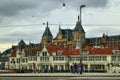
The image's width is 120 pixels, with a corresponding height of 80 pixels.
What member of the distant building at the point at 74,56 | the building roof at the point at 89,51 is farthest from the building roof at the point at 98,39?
the building roof at the point at 89,51

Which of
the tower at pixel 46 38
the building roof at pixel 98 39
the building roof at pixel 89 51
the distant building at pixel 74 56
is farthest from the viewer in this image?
the tower at pixel 46 38

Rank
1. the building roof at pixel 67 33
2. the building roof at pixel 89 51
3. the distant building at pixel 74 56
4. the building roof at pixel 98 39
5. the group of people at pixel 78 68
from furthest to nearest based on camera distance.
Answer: the building roof at pixel 67 33 → the building roof at pixel 98 39 → the building roof at pixel 89 51 → the distant building at pixel 74 56 → the group of people at pixel 78 68

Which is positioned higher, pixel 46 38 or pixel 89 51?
pixel 46 38

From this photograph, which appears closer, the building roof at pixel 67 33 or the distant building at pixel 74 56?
the distant building at pixel 74 56

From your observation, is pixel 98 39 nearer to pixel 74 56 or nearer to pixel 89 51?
pixel 89 51

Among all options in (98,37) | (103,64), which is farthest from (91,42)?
(103,64)

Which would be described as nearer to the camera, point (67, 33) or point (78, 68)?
point (78, 68)

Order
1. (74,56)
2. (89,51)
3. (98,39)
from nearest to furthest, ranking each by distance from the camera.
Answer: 1. (89,51)
2. (74,56)
3. (98,39)

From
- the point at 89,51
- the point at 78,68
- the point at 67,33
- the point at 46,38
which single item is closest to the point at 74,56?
the point at 89,51

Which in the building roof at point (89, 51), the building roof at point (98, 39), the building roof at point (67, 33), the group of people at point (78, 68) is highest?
the building roof at point (67, 33)

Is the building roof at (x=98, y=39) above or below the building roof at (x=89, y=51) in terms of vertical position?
above

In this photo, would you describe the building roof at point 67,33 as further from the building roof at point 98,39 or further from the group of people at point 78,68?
the group of people at point 78,68

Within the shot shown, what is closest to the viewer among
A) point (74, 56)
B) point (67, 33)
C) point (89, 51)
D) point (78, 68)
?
point (78, 68)

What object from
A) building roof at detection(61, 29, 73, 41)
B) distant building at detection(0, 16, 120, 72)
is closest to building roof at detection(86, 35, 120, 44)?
distant building at detection(0, 16, 120, 72)
